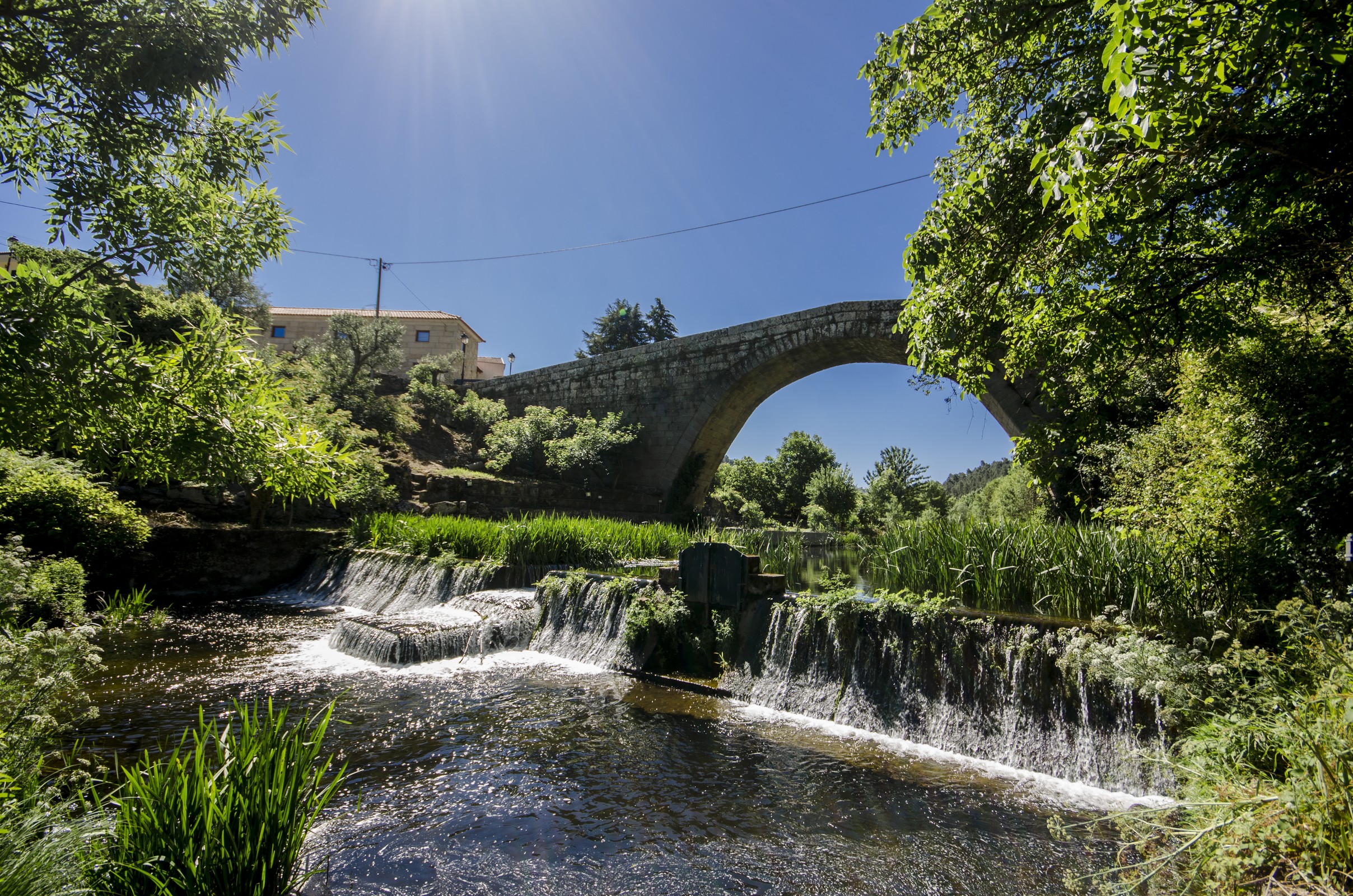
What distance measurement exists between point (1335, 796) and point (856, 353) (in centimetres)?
1305

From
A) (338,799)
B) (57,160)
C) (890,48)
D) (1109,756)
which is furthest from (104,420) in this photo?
(890,48)

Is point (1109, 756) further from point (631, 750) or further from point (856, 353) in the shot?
point (856, 353)

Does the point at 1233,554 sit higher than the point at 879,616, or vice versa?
the point at 1233,554

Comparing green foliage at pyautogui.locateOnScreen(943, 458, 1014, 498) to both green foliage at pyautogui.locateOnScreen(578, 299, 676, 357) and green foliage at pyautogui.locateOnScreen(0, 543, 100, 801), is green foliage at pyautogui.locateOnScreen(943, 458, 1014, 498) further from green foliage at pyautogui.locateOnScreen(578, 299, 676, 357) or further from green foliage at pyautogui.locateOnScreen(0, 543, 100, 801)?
green foliage at pyautogui.locateOnScreen(0, 543, 100, 801)

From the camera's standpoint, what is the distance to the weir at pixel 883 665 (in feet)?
12.5

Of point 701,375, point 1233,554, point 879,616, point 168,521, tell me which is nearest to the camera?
point 1233,554

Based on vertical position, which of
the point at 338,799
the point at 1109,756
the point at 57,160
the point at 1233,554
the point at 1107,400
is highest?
the point at 57,160

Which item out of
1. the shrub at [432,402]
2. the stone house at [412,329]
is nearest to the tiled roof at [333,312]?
the stone house at [412,329]

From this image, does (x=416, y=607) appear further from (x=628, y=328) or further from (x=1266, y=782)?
(x=628, y=328)

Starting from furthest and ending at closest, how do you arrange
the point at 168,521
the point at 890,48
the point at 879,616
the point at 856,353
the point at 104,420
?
the point at 856,353 < the point at 168,521 < the point at 890,48 < the point at 879,616 < the point at 104,420

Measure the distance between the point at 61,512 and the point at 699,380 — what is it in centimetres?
1218

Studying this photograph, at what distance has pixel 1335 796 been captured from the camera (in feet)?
6.37

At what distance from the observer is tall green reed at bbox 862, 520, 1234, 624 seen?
4184 mm

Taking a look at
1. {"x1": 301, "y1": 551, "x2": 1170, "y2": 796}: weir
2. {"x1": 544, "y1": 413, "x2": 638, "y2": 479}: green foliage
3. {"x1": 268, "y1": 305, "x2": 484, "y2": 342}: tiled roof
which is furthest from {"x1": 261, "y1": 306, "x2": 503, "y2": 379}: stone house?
{"x1": 301, "y1": 551, "x2": 1170, "y2": 796}: weir
